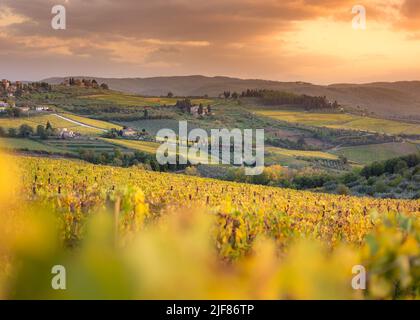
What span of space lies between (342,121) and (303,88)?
60191 millimetres

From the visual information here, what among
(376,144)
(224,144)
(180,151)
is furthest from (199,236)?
(376,144)

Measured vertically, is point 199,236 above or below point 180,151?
above

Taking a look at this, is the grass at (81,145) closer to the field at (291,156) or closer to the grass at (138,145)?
the grass at (138,145)

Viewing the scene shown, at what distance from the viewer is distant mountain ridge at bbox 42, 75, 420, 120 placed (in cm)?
15825

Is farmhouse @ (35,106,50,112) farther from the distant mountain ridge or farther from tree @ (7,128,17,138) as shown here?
the distant mountain ridge

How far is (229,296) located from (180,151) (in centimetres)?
6436

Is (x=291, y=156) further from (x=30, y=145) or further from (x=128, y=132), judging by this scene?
(x=30, y=145)

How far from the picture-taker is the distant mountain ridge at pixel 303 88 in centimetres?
15825

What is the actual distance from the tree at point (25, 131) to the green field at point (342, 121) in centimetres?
5337

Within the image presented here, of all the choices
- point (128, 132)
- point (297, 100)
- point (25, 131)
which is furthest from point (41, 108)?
point (297, 100)

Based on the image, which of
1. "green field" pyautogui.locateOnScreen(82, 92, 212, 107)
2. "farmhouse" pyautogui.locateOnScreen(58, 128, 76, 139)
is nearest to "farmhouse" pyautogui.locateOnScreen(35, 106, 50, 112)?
"green field" pyautogui.locateOnScreen(82, 92, 212, 107)

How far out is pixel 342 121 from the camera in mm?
104250

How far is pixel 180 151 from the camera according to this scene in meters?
65.1
